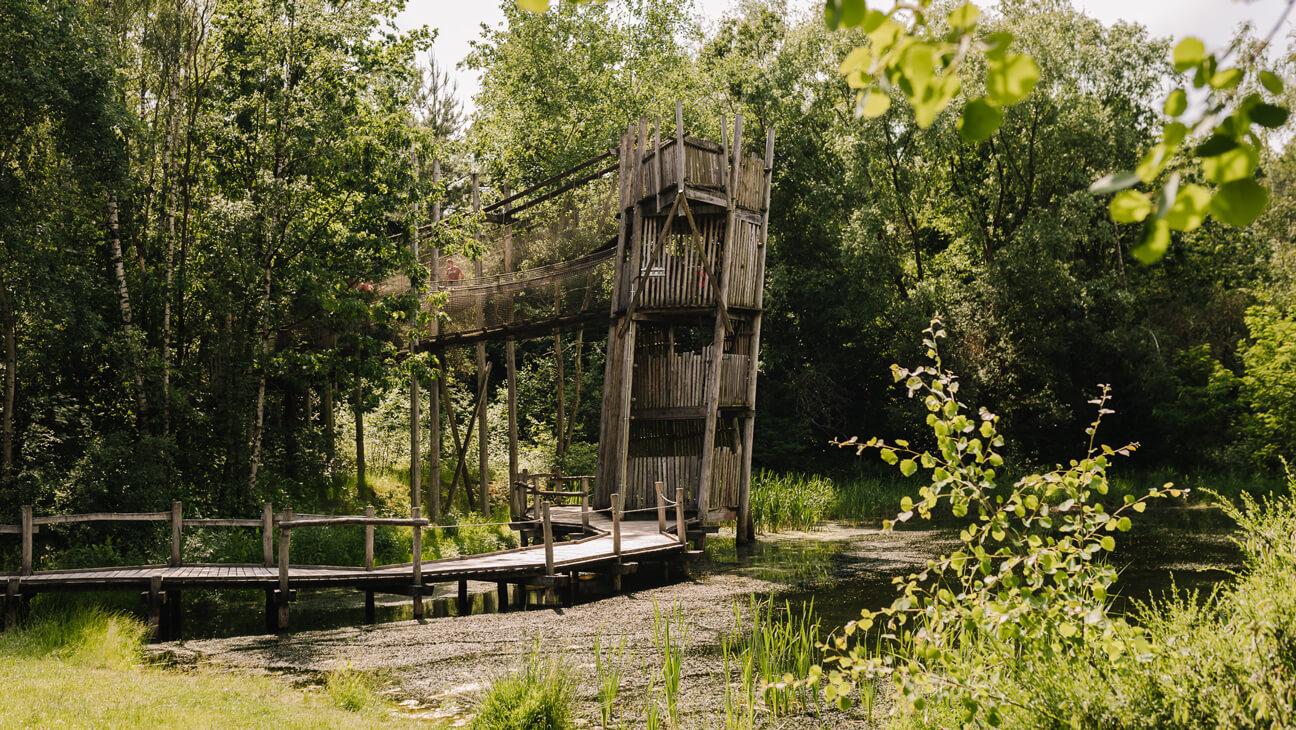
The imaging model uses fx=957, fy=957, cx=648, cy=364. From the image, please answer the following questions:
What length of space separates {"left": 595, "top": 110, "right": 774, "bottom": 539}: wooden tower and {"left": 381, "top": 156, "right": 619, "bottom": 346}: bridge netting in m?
1.10

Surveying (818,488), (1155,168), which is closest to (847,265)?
(818,488)

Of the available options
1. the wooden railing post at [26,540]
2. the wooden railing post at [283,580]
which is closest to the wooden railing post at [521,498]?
the wooden railing post at [283,580]

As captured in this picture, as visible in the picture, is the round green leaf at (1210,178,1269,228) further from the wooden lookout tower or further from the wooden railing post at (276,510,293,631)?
the wooden lookout tower

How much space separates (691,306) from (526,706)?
11.5m

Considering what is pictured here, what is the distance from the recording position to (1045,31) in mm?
27828

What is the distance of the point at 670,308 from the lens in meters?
17.6

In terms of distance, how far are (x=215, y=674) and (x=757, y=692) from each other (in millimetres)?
4990

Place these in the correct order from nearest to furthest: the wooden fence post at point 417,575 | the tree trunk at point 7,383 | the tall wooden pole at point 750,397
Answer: the wooden fence post at point 417,575 → the tree trunk at point 7,383 → the tall wooden pole at point 750,397

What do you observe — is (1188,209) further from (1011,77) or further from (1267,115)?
(1011,77)

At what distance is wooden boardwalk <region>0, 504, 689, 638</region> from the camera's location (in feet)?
36.9

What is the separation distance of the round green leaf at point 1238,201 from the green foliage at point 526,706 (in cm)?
598

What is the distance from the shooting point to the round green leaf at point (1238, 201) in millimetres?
1425

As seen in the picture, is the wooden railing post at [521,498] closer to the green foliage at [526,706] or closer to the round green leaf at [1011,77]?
the green foliage at [526,706]

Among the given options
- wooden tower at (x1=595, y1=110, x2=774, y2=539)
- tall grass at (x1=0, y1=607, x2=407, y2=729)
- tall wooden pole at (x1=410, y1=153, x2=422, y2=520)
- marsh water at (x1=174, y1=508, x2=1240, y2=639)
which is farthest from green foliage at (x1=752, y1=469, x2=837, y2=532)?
tall grass at (x1=0, y1=607, x2=407, y2=729)
